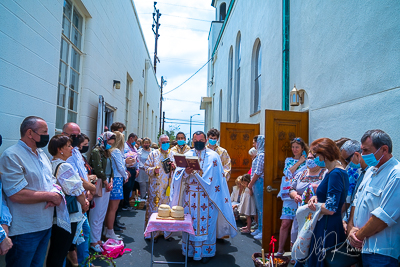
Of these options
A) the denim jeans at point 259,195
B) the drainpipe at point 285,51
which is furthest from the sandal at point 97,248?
the drainpipe at point 285,51

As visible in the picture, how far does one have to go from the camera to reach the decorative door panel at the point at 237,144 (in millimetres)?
7902

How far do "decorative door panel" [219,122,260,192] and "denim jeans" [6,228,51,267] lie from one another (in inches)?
220

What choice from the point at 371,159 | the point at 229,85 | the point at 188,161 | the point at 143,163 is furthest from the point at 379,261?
the point at 229,85

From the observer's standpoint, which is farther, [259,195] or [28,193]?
[259,195]

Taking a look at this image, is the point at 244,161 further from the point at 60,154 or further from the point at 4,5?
the point at 4,5

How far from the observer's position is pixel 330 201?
2768mm

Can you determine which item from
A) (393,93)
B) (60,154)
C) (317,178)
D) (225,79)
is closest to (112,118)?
(60,154)

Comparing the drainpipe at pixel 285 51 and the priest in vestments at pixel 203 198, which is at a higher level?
the drainpipe at pixel 285 51

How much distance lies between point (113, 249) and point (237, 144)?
4.50 metres

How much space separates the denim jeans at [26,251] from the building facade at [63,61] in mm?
1148

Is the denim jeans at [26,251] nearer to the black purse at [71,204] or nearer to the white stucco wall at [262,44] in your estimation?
the black purse at [71,204]

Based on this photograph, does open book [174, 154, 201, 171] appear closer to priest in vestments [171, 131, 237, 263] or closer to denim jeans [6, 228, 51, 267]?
priest in vestments [171, 131, 237, 263]

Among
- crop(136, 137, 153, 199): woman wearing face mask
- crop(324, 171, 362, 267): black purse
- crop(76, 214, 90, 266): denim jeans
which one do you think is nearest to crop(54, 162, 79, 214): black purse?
crop(76, 214, 90, 266): denim jeans

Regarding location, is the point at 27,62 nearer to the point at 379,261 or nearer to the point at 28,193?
the point at 28,193
